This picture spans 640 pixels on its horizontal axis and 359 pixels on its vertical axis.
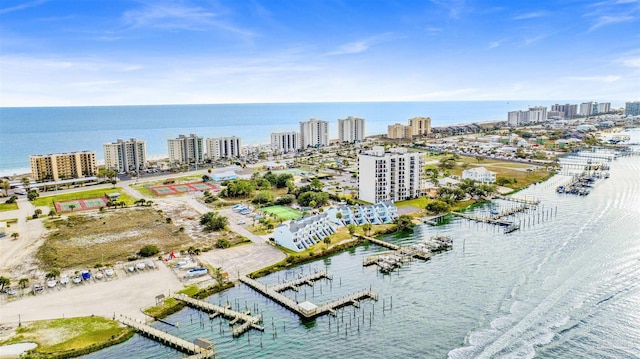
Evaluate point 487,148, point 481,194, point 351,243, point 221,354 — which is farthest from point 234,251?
point 487,148

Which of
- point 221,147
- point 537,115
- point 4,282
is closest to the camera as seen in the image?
point 4,282

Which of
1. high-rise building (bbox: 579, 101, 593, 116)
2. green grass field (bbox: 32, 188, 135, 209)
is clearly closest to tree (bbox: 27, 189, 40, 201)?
green grass field (bbox: 32, 188, 135, 209)

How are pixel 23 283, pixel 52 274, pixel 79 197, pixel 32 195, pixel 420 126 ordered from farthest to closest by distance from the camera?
pixel 420 126, pixel 79 197, pixel 32 195, pixel 52 274, pixel 23 283

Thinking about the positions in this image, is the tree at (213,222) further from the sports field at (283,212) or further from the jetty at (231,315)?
the jetty at (231,315)

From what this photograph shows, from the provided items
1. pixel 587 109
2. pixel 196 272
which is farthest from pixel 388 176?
pixel 587 109

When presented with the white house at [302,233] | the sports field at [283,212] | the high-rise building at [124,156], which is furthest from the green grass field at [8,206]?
the white house at [302,233]

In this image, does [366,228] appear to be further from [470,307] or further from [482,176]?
[482,176]

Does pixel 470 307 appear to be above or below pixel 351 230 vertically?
below

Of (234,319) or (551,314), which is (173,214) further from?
(551,314)
